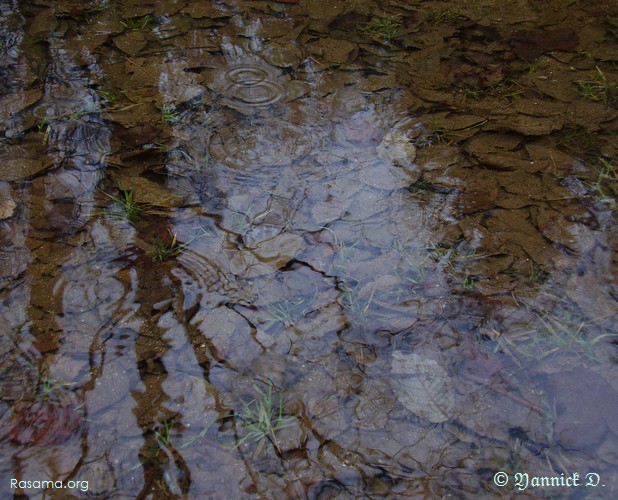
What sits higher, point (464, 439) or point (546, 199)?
point (546, 199)

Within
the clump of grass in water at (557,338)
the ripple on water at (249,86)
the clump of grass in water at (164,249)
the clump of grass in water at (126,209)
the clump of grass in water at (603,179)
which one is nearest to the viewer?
the clump of grass in water at (557,338)

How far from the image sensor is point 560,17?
3.72 metres

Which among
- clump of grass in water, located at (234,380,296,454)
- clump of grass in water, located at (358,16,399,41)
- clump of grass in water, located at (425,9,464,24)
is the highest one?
clump of grass in water, located at (425,9,464,24)

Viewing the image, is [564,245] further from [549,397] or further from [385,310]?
[385,310]

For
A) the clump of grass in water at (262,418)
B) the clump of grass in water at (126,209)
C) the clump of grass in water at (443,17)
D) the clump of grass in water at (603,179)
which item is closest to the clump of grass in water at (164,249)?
the clump of grass in water at (126,209)

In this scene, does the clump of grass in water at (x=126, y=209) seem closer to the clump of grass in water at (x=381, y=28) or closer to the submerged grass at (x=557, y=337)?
the submerged grass at (x=557, y=337)

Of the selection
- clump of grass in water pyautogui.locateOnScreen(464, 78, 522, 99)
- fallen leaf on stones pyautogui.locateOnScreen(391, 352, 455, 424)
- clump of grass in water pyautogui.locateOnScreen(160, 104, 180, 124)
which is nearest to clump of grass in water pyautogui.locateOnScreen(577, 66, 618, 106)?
clump of grass in water pyautogui.locateOnScreen(464, 78, 522, 99)

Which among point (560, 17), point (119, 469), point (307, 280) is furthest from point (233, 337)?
point (560, 17)

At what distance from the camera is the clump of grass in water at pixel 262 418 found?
6.06ft

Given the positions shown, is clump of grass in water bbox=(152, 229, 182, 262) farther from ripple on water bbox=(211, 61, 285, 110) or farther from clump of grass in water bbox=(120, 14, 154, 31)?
clump of grass in water bbox=(120, 14, 154, 31)

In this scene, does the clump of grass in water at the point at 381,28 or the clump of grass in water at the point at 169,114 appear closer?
the clump of grass in water at the point at 169,114

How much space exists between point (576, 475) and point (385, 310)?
35.7 inches

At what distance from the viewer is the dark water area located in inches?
71.5

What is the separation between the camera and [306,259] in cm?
234
